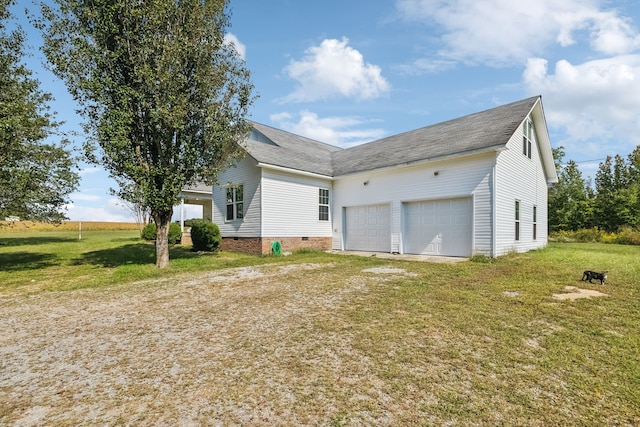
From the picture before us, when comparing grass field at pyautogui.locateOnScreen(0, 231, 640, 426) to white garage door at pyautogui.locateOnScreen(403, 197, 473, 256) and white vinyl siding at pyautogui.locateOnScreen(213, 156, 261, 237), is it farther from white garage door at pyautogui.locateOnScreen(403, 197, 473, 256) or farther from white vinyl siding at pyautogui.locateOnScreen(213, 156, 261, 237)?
white vinyl siding at pyautogui.locateOnScreen(213, 156, 261, 237)

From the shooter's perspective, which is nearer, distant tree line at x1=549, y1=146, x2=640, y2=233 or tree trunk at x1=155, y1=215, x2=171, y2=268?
tree trunk at x1=155, y1=215, x2=171, y2=268

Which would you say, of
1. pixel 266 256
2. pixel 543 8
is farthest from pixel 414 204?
pixel 543 8

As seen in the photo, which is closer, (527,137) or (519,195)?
(519,195)

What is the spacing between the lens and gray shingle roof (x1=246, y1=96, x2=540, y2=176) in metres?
12.0

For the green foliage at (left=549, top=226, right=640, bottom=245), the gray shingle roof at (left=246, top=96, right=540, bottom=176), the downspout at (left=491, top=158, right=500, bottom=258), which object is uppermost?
the gray shingle roof at (left=246, top=96, right=540, bottom=176)

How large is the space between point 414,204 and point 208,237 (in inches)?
390

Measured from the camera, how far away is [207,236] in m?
15.9

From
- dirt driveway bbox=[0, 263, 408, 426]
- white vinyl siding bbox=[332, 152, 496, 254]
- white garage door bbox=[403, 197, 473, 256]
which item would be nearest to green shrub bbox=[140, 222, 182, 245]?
white vinyl siding bbox=[332, 152, 496, 254]

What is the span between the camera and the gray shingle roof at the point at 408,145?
12016 millimetres

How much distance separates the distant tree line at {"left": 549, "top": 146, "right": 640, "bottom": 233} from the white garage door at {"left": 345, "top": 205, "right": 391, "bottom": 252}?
18700 millimetres

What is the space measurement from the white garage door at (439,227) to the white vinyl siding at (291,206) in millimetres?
4394

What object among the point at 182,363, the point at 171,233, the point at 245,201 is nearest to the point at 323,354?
the point at 182,363

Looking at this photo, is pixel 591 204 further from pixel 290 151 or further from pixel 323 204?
pixel 290 151

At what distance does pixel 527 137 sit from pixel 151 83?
15.0 m
